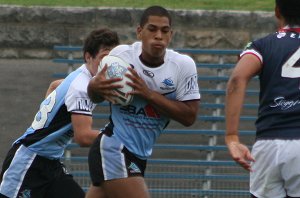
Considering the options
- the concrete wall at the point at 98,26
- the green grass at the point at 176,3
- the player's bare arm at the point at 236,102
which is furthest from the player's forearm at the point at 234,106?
the green grass at the point at 176,3

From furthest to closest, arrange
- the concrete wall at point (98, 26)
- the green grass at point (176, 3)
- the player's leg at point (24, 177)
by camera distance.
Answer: the green grass at point (176, 3), the concrete wall at point (98, 26), the player's leg at point (24, 177)

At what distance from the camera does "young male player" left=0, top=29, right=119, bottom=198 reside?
695 centimetres

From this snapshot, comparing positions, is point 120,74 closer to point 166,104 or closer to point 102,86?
point 102,86

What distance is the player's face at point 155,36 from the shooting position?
646 cm

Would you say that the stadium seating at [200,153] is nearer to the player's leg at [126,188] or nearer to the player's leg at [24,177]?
the player's leg at [24,177]

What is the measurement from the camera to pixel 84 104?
6.80m

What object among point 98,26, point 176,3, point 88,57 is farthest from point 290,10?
point 176,3

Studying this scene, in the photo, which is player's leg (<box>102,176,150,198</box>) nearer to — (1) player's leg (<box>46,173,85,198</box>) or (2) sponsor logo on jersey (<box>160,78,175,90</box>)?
(2) sponsor logo on jersey (<box>160,78,175,90</box>)

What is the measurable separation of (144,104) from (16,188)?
123 cm

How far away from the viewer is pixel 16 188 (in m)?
7.12

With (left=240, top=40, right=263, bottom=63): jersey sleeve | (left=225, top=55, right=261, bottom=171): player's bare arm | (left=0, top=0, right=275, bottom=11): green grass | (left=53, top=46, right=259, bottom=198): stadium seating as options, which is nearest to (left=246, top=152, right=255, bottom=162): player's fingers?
(left=225, top=55, right=261, bottom=171): player's bare arm

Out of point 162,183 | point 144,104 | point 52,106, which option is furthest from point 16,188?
point 162,183

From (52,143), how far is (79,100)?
48cm

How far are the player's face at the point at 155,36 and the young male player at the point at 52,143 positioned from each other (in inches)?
18.7
